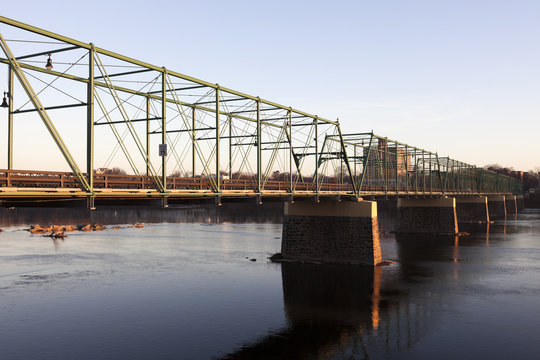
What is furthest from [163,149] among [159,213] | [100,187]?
[159,213]

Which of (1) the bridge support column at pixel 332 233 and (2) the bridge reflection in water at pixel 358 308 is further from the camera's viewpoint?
(1) the bridge support column at pixel 332 233

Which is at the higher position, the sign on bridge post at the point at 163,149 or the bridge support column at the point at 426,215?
the sign on bridge post at the point at 163,149

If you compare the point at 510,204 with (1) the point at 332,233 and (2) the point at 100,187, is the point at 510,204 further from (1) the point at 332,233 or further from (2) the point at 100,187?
(2) the point at 100,187

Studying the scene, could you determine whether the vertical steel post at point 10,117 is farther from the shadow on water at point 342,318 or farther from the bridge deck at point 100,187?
the shadow on water at point 342,318

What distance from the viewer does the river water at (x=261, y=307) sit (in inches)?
882

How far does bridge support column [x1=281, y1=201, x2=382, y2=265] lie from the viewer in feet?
144

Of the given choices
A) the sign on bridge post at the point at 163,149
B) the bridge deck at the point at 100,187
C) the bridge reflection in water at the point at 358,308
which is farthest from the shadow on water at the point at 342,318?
the sign on bridge post at the point at 163,149

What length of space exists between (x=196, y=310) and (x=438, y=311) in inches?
577

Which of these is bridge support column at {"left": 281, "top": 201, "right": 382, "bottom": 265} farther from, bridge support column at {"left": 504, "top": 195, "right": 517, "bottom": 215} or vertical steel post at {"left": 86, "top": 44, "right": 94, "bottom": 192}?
bridge support column at {"left": 504, "top": 195, "right": 517, "bottom": 215}

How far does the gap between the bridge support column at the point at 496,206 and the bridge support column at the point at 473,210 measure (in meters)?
29.2

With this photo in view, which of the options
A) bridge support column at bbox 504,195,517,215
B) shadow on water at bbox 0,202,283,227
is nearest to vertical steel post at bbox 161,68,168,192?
shadow on water at bbox 0,202,283,227

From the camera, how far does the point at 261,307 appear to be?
29.9 meters

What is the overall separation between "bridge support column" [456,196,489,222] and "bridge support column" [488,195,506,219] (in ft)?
95.7

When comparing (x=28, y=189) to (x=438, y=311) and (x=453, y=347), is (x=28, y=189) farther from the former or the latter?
(x=438, y=311)
